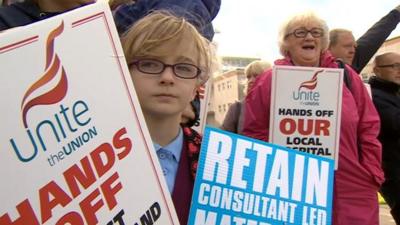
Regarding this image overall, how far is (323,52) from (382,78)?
3.70 feet

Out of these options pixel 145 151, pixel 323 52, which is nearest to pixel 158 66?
pixel 145 151

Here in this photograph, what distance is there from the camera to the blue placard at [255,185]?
45.1 inches

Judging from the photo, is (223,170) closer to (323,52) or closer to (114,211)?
(114,211)

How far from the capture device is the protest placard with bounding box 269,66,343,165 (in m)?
2.47

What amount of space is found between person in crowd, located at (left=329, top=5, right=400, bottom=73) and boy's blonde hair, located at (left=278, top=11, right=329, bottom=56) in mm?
680

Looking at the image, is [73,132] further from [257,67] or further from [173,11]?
[257,67]

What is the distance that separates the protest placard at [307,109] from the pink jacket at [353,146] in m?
0.07

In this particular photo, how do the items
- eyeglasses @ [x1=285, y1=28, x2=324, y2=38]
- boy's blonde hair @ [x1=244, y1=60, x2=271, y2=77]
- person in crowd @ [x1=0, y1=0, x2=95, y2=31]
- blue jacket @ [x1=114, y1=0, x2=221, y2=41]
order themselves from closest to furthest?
person in crowd @ [x1=0, y1=0, x2=95, y2=31]
blue jacket @ [x1=114, y1=0, x2=221, y2=41]
eyeglasses @ [x1=285, y1=28, x2=324, y2=38]
boy's blonde hair @ [x1=244, y1=60, x2=271, y2=77]

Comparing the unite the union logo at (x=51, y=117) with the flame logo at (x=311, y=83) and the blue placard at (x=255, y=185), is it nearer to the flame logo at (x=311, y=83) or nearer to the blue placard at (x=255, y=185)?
the blue placard at (x=255, y=185)

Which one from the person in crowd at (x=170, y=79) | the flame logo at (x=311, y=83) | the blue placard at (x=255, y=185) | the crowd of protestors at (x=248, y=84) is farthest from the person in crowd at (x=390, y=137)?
the person in crowd at (x=170, y=79)

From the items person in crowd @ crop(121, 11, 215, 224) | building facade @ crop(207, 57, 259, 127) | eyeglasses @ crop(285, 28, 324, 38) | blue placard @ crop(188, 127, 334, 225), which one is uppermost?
person in crowd @ crop(121, 11, 215, 224)

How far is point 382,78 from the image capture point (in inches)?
144

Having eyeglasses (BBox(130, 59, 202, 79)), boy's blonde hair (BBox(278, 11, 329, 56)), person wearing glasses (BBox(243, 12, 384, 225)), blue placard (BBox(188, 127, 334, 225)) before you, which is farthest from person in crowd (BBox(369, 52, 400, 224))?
eyeglasses (BBox(130, 59, 202, 79))

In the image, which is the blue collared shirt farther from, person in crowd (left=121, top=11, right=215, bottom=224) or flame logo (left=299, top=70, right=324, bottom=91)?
flame logo (left=299, top=70, right=324, bottom=91)
